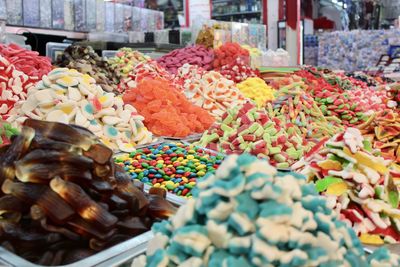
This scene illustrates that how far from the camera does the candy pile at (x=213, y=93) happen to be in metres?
2.88

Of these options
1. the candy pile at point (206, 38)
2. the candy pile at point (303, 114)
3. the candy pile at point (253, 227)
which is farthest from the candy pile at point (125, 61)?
the candy pile at point (253, 227)

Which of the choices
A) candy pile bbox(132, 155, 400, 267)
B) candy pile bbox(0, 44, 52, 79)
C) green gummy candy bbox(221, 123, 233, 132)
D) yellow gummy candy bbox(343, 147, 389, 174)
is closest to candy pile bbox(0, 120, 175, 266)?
candy pile bbox(132, 155, 400, 267)

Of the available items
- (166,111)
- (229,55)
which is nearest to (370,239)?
(166,111)

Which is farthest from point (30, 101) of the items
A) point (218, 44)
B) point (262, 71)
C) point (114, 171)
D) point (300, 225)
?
point (218, 44)

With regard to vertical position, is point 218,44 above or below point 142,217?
above

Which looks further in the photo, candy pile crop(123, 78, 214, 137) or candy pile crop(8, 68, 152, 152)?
candy pile crop(123, 78, 214, 137)

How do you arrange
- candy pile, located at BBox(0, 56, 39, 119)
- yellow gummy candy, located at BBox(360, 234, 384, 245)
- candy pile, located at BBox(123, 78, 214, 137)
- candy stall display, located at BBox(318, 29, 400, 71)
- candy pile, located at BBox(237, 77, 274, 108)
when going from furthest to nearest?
candy stall display, located at BBox(318, 29, 400, 71) < candy pile, located at BBox(237, 77, 274, 108) < candy pile, located at BBox(123, 78, 214, 137) < candy pile, located at BBox(0, 56, 39, 119) < yellow gummy candy, located at BBox(360, 234, 384, 245)

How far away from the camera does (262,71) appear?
401 centimetres

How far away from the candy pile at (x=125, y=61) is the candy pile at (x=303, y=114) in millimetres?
1129

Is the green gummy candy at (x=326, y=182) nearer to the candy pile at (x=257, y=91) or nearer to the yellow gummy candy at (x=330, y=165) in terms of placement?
the yellow gummy candy at (x=330, y=165)

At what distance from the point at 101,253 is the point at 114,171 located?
0.20 m

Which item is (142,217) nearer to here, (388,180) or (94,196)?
(94,196)

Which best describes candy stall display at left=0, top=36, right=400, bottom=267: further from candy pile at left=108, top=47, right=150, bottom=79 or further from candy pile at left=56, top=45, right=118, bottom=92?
candy pile at left=108, top=47, right=150, bottom=79

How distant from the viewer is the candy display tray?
925mm
